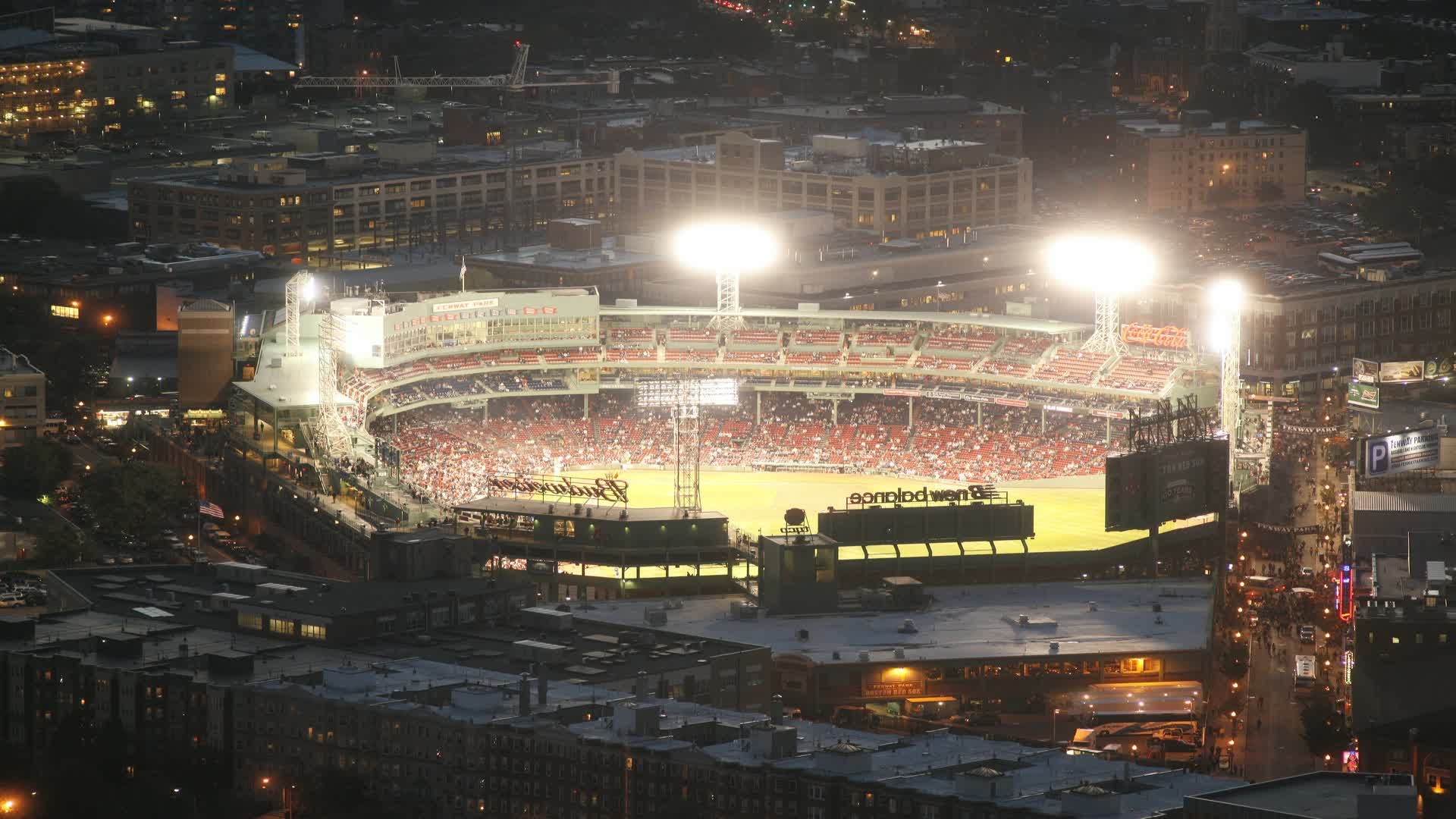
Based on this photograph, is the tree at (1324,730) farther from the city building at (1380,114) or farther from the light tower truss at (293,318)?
the city building at (1380,114)

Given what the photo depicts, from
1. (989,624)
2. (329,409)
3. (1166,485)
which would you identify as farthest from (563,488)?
(1166,485)

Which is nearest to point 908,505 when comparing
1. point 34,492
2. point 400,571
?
point 400,571

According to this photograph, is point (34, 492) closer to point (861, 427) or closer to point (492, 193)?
point (861, 427)

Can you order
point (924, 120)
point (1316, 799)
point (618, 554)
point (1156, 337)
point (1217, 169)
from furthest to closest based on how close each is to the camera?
point (924, 120), point (1217, 169), point (1156, 337), point (618, 554), point (1316, 799)

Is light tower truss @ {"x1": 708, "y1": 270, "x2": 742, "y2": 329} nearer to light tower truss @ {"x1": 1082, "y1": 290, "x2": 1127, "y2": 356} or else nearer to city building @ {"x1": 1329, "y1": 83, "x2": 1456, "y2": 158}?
light tower truss @ {"x1": 1082, "y1": 290, "x2": 1127, "y2": 356}

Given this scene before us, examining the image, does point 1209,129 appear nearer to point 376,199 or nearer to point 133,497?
point 376,199

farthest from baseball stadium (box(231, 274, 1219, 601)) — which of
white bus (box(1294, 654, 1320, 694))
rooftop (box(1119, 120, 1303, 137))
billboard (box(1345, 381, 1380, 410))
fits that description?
rooftop (box(1119, 120, 1303, 137))

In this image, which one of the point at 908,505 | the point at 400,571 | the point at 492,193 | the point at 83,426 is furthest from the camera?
the point at 492,193
